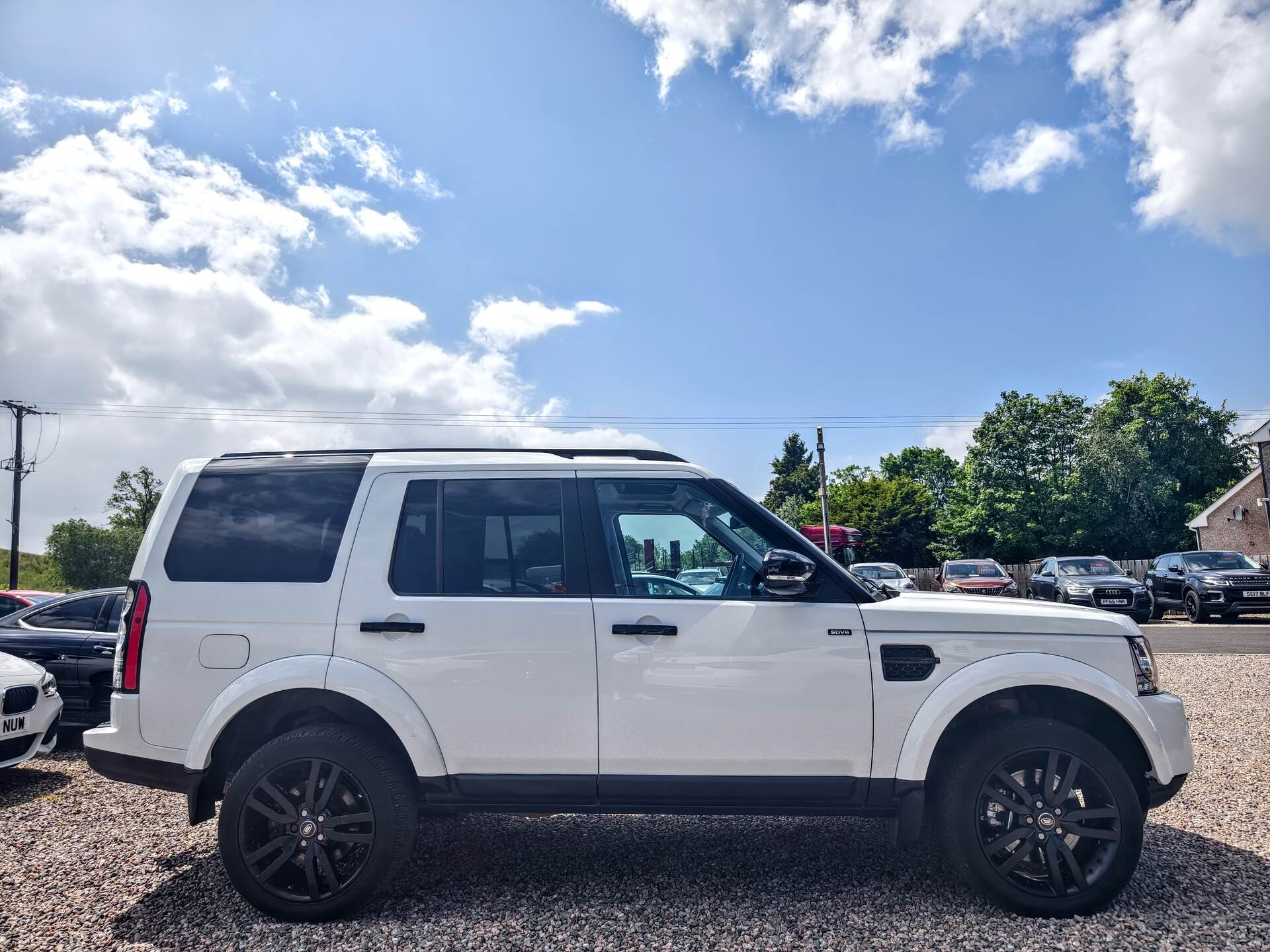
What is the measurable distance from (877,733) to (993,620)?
732mm

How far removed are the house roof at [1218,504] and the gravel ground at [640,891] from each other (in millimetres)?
42867

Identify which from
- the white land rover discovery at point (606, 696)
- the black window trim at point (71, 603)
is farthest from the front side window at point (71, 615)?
the white land rover discovery at point (606, 696)

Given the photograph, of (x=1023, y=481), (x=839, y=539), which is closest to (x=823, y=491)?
(x=839, y=539)

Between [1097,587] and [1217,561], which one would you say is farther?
[1217,561]

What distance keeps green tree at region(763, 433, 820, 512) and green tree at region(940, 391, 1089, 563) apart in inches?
1488

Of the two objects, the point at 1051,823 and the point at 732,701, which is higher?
the point at 732,701

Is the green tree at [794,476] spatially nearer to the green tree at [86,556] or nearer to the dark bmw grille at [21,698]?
the green tree at [86,556]

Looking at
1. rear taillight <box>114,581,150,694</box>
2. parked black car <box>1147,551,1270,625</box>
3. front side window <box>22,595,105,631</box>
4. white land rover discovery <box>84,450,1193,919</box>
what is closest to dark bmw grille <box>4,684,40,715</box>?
front side window <box>22,595,105,631</box>

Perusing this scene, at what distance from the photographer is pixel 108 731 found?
3.60 metres

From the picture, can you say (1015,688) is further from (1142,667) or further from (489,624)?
(489,624)

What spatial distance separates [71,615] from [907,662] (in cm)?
823

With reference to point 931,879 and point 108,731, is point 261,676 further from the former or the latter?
point 931,879

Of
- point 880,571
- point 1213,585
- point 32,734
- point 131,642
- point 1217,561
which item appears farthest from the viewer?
point 880,571

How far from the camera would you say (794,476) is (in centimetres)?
9294
